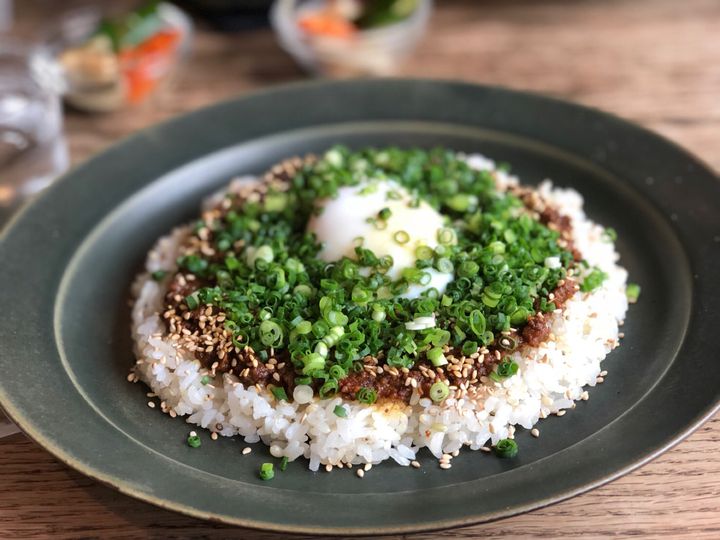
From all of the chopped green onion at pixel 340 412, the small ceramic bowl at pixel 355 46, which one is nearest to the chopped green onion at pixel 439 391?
the chopped green onion at pixel 340 412

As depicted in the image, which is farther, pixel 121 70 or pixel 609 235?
pixel 121 70

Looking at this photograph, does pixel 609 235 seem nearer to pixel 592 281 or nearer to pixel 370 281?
pixel 592 281

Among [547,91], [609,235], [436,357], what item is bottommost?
[436,357]

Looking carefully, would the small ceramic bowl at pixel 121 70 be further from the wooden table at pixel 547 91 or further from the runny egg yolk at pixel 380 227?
the runny egg yolk at pixel 380 227

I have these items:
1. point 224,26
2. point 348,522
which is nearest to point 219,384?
point 348,522

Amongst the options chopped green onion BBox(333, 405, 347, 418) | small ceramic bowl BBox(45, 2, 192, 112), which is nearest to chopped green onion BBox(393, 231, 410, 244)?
chopped green onion BBox(333, 405, 347, 418)

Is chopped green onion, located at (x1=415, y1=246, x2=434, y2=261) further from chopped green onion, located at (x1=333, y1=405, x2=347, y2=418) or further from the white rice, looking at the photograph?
chopped green onion, located at (x1=333, y1=405, x2=347, y2=418)

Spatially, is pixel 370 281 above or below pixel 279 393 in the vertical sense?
above

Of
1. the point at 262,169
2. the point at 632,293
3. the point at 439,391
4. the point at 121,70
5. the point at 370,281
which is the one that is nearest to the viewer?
the point at 439,391

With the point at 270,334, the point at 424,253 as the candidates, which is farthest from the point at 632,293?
the point at 270,334
